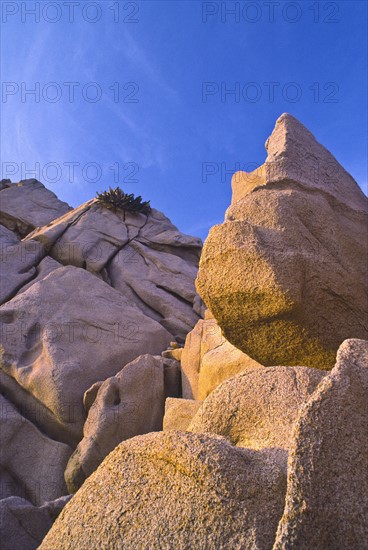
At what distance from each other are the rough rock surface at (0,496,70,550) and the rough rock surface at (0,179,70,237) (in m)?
12.5

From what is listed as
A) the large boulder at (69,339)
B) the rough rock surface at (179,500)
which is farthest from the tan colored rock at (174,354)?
the rough rock surface at (179,500)

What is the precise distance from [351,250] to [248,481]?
10.4 ft

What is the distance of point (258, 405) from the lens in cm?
296

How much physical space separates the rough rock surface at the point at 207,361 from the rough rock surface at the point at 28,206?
397 inches

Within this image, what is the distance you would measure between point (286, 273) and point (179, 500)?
7.48ft

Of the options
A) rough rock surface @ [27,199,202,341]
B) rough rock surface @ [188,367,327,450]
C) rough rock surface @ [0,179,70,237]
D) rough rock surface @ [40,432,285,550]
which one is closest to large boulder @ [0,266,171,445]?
rough rock surface @ [27,199,202,341]

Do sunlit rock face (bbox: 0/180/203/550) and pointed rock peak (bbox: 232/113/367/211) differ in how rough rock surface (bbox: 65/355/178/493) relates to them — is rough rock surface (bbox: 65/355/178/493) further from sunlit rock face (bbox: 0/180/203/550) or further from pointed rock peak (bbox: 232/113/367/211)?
pointed rock peak (bbox: 232/113/367/211)

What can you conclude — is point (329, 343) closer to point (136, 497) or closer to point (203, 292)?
point (203, 292)

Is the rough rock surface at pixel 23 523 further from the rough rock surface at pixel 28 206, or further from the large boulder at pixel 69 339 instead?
the rough rock surface at pixel 28 206

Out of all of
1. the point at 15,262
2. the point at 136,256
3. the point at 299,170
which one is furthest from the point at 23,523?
the point at 136,256

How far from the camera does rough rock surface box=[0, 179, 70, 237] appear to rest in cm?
1633

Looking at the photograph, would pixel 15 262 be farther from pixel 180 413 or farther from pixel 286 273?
pixel 286 273

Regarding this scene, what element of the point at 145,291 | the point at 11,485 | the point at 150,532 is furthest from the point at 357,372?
the point at 145,291

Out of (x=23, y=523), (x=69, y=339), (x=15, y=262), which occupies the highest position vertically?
(x=15, y=262)
